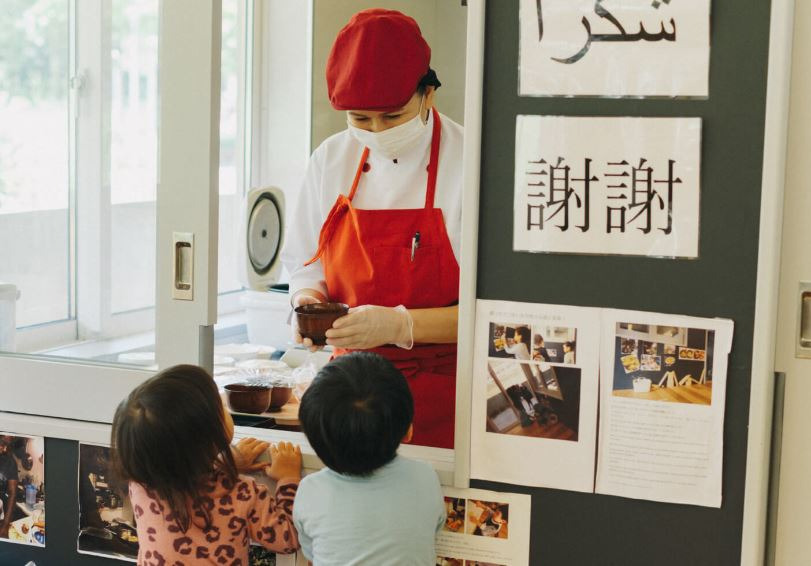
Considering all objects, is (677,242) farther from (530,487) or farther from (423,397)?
(423,397)

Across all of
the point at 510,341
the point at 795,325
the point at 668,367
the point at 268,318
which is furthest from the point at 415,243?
the point at 268,318

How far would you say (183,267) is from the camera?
210 centimetres

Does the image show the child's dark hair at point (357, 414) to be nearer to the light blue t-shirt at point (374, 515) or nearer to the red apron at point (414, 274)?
the light blue t-shirt at point (374, 515)

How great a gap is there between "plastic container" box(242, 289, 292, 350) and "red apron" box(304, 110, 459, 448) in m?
1.09

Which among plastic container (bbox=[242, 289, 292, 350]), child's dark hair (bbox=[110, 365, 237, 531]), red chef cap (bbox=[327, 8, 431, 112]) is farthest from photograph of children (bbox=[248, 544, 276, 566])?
plastic container (bbox=[242, 289, 292, 350])

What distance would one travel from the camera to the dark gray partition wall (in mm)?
1645

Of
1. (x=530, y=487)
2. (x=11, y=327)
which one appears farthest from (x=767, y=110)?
(x=11, y=327)

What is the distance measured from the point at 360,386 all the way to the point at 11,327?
1033 millimetres

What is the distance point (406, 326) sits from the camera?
208 cm

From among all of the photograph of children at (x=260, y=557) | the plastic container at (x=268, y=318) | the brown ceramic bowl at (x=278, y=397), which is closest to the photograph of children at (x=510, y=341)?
the photograph of children at (x=260, y=557)

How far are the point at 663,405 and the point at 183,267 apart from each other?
1010 millimetres

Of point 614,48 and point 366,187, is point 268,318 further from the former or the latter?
point 614,48

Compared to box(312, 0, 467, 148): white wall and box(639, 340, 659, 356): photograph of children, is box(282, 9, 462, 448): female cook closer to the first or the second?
box(639, 340, 659, 356): photograph of children

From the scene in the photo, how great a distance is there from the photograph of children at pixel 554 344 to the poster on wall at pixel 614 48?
41cm
